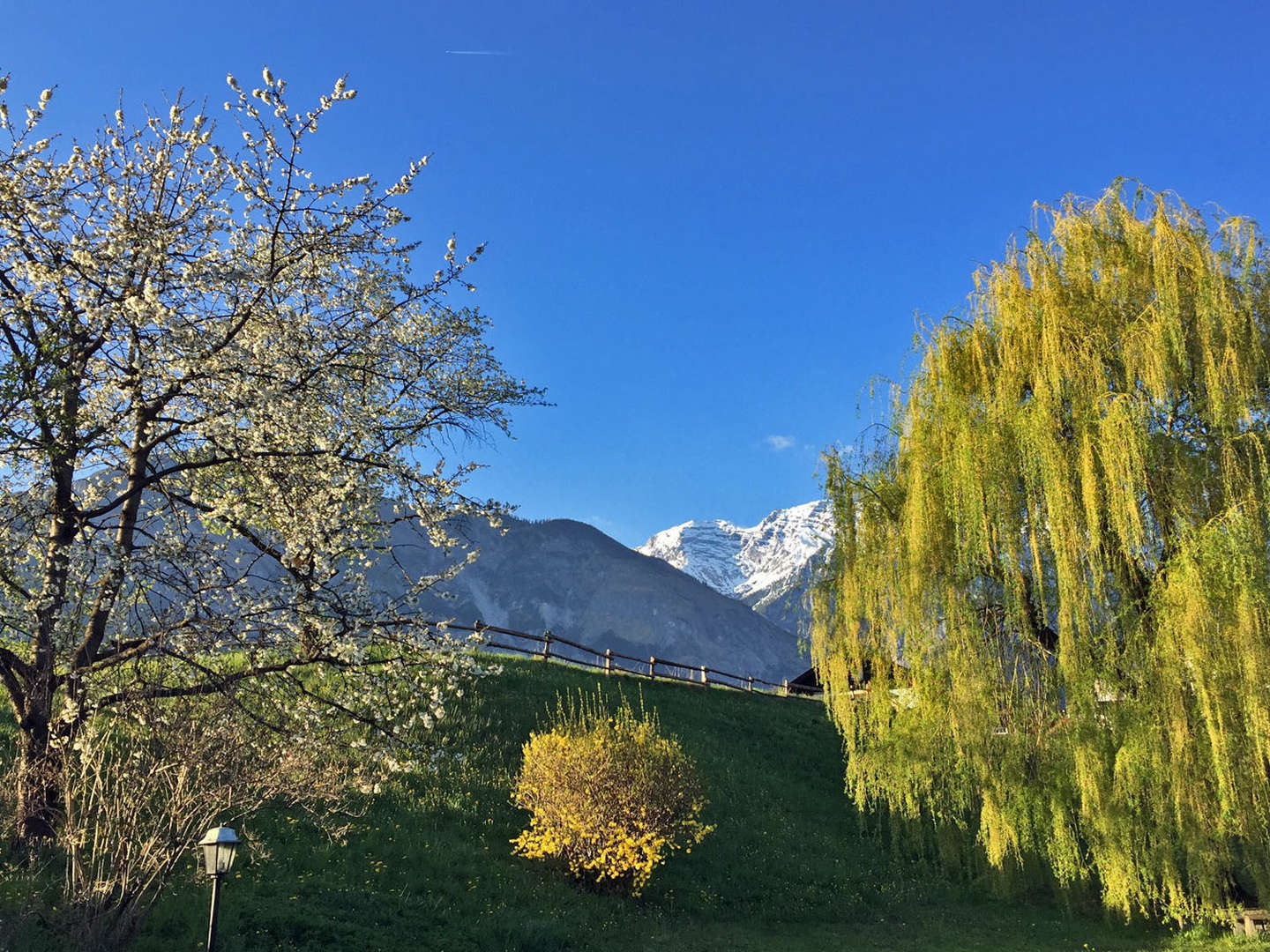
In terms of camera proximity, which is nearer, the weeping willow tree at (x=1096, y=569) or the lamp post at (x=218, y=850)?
the lamp post at (x=218, y=850)

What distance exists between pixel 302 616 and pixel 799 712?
25.9 meters

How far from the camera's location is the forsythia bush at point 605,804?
14164 millimetres

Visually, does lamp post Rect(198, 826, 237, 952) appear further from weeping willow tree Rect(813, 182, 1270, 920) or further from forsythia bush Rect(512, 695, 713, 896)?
weeping willow tree Rect(813, 182, 1270, 920)

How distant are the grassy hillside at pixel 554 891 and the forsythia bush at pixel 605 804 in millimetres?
573

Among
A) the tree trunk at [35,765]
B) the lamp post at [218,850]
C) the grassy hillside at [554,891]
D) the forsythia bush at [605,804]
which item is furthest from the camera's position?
the forsythia bush at [605,804]

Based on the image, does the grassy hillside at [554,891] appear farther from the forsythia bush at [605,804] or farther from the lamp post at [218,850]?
the lamp post at [218,850]

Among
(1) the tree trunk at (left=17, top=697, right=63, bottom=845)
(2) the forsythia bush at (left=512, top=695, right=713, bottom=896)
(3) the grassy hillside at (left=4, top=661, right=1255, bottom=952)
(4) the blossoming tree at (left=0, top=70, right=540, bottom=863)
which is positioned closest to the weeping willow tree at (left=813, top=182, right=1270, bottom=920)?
(3) the grassy hillside at (left=4, top=661, right=1255, bottom=952)

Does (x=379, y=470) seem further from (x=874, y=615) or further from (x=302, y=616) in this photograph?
(x=874, y=615)

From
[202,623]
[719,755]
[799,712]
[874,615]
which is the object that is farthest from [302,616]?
[799,712]

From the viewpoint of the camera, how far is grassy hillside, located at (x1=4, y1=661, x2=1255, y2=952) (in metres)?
10.8

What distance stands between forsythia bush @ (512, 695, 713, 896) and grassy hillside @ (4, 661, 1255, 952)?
573 mm

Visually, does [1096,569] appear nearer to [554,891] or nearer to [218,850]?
[554,891]

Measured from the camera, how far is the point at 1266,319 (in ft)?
41.2

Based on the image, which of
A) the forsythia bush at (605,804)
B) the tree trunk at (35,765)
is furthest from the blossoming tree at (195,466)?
the forsythia bush at (605,804)
